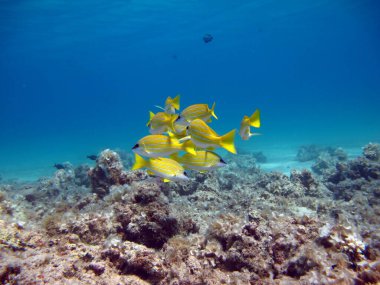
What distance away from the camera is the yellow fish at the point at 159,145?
9.96 ft

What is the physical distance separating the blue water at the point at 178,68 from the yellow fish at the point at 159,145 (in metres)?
20.2

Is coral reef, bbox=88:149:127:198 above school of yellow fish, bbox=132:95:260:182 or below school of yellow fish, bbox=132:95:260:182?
above

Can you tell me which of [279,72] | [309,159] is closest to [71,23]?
[309,159]

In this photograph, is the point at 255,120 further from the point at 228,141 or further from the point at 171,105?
the point at 171,105

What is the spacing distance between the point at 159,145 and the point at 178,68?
14076cm

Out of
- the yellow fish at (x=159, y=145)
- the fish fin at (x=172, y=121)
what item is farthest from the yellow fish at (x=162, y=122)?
the yellow fish at (x=159, y=145)

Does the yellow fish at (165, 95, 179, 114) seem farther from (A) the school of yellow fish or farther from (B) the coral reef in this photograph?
(B) the coral reef

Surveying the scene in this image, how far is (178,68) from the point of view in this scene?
138 meters

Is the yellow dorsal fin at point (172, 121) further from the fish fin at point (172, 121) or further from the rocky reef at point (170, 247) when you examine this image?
the rocky reef at point (170, 247)

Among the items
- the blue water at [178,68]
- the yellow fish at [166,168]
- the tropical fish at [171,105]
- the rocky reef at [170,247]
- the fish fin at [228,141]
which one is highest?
the blue water at [178,68]

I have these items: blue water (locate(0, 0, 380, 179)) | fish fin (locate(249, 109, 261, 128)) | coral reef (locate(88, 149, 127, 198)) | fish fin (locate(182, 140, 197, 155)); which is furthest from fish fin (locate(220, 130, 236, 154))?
blue water (locate(0, 0, 380, 179))

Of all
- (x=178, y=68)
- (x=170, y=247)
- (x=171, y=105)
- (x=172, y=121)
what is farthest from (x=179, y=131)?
(x=178, y=68)

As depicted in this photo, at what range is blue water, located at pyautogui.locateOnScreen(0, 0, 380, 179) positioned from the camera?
3803 centimetres

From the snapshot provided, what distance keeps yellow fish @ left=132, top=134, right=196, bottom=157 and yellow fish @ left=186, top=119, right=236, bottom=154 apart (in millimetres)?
99
